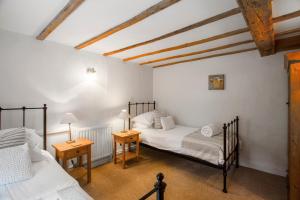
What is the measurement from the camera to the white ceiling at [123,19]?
1.57 meters

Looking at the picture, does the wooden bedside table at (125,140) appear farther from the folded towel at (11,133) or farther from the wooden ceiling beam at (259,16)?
the wooden ceiling beam at (259,16)

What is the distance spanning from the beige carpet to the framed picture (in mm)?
1716

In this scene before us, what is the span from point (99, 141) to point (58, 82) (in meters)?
1.40

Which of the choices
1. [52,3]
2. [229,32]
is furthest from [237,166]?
[52,3]

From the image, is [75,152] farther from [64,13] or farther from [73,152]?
[64,13]

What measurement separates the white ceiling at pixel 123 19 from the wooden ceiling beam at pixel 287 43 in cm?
52

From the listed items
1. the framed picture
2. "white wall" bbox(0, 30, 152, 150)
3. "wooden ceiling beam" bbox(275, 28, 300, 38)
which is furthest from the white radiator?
"wooden ceiling beam" bbox(275, 28, 300, 38)

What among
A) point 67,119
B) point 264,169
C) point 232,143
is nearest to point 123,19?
point 67,119

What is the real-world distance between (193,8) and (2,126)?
2.94 meters

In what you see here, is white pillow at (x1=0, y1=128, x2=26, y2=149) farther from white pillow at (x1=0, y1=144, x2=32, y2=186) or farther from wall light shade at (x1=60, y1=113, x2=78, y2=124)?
wall light shade at (x1=60, y1=113, x2=78, y2=124)

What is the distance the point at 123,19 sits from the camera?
6.14 feet

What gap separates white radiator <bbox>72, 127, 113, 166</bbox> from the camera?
308 cm

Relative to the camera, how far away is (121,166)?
3215 mm

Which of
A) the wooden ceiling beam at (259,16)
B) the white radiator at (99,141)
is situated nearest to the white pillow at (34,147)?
the white radiator at (99,141)
